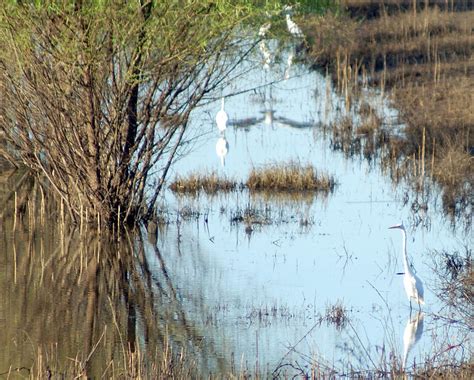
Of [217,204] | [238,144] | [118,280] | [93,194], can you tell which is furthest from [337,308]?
[238,144]

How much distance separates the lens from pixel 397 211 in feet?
42.0

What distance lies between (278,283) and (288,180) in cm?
405

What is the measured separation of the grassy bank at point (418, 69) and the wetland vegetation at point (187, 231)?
11cm

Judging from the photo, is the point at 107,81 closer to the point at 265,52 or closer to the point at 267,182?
the point at 265,52

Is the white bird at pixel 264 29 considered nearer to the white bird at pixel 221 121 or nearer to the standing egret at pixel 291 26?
the standing egret at pixel 291 26

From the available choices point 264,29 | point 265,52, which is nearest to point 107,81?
point 264,29

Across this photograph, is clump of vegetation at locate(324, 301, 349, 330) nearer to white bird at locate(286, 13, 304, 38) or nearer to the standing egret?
the standing egret

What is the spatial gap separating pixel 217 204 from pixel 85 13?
146 inches

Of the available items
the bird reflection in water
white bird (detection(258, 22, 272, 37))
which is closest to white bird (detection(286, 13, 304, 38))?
white bird (detection(258, 22, 272, 37))

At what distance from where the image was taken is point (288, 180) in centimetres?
1360

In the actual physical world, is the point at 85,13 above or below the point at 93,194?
above

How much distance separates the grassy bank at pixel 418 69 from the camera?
1422cm

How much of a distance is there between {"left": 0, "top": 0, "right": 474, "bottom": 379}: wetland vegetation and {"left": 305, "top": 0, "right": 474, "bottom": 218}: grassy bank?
114 mm

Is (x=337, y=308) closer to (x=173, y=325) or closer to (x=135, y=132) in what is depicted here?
(x=173, y=325)
